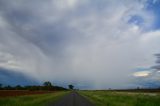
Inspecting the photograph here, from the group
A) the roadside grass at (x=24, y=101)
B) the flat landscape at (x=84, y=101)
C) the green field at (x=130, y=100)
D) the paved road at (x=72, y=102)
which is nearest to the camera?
the green field at (x=130, y=100)

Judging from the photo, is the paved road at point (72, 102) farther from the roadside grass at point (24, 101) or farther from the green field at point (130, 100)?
the roadside grass at point (24, 101)

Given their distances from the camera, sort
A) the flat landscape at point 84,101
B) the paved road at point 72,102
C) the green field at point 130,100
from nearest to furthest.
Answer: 1. the green field at point 130,100
2. the paved road at point 72,102
3. the flat landscape at point 84,101

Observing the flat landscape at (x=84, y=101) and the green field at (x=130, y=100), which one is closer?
the green field at (x=130, y=100)

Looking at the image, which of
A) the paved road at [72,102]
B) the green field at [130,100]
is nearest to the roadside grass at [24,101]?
the paved road at [72,102]

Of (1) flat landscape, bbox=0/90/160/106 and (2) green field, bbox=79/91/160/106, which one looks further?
(1) flat landscape, bbox=0/90/160/106

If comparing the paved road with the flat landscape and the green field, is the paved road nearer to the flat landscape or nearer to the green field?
the flat landscape

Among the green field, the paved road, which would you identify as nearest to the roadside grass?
the paved road

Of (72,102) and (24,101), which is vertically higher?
(24,101)

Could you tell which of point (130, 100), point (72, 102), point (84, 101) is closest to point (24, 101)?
point (72, 102)

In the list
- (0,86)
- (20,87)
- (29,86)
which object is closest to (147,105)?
(0,86)

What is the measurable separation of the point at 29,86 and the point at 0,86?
42978 mm

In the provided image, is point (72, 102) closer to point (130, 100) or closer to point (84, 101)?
point (84, 101)

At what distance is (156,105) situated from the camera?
98.6 feet

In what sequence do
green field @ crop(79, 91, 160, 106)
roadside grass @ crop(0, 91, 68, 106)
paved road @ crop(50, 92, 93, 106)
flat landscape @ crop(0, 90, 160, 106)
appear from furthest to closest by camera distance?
1. roadside grass @ crop(0, 91, 68, 106)
2. flat landscape @ crop(0, 90, 160, 106)
3. paved road @ crop(50, 92, 93, 106)
4. green field @ crop(79, 91, 160, 106)
